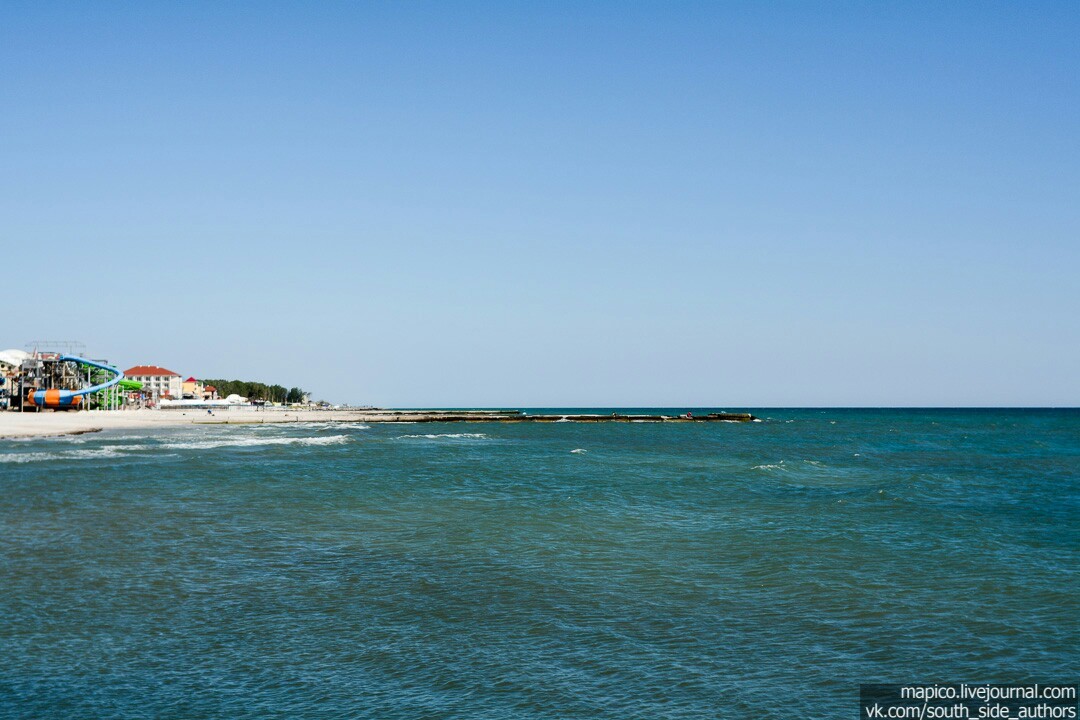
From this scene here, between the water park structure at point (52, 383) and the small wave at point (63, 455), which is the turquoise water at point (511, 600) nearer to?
the small wave at point (63, 455)

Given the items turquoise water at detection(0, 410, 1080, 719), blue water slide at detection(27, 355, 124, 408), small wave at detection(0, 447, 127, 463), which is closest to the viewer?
turquoise water at detection(0, 410, 1080, 719)

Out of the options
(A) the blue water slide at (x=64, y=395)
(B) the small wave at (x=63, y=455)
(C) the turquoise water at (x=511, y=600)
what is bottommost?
(C) the turquoise water at (x=511, y=600)

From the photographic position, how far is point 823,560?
18.9 metres

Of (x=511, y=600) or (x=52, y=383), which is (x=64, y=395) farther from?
(x=511, y=600)

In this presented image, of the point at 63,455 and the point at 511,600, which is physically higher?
the point at 63,455

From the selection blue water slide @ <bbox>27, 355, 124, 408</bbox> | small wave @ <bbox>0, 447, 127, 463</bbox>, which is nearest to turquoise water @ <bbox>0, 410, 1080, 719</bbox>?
small wave @ <bbox>0, 447, 127, 463</bbox>

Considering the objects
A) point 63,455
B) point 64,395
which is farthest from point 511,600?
point 64,395

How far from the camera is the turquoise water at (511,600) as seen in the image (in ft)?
34.2

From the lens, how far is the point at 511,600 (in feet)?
48.7

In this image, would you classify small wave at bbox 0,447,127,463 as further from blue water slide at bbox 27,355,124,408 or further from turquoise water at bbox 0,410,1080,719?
blue water slide at bbox 27,355,124,408

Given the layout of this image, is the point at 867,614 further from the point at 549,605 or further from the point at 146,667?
the point at 146,667

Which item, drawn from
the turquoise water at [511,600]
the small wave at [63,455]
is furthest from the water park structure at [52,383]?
the turquoise water at [511,600]

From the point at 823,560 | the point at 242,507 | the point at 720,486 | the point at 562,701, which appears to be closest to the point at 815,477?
Result: the point at 720,486

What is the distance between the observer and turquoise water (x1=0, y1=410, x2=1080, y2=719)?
10438mm
